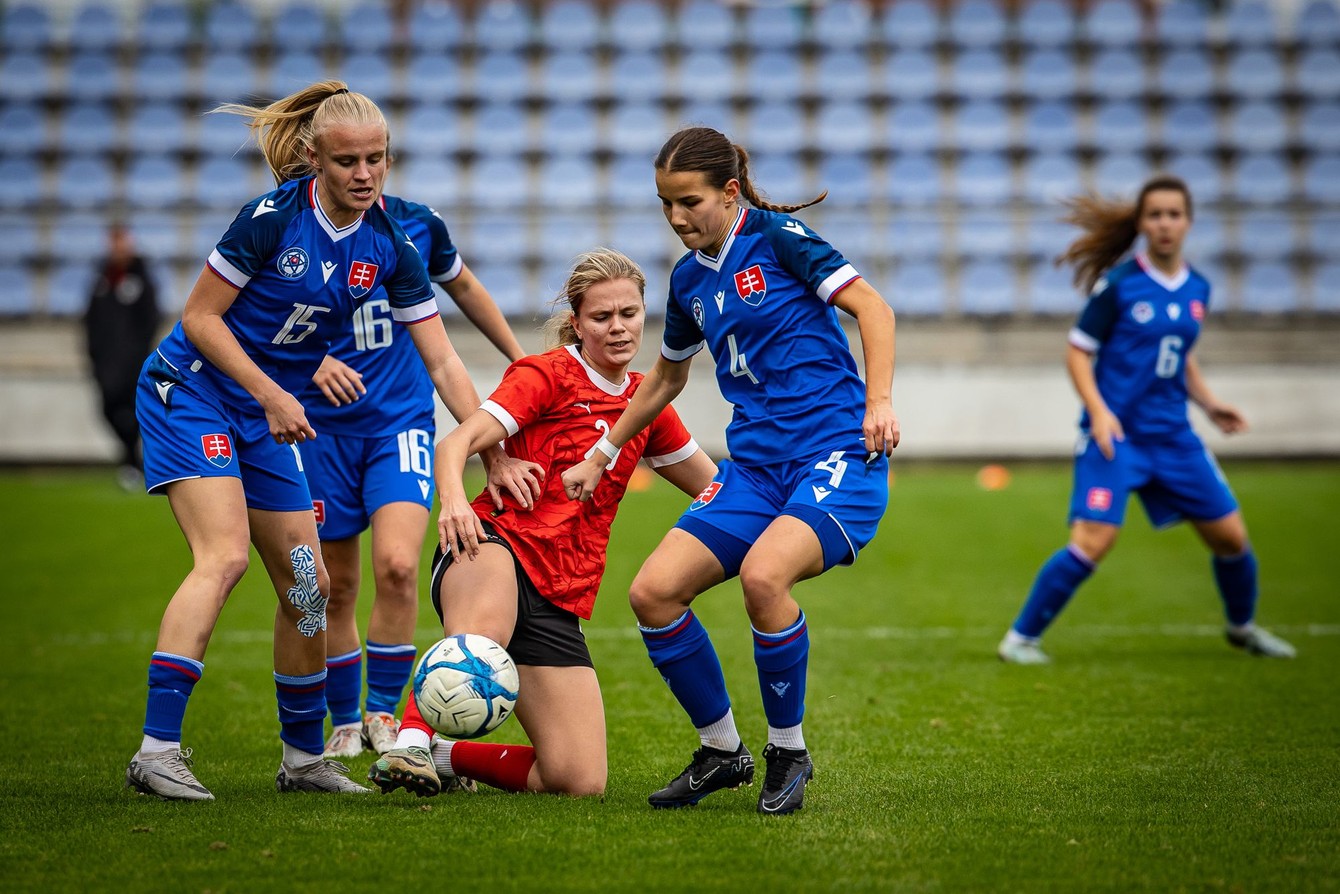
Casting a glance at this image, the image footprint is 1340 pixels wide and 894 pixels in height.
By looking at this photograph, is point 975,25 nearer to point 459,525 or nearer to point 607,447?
point 607,447

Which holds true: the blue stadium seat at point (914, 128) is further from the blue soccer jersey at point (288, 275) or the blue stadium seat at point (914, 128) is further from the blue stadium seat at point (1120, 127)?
the blue soccer jersey at point (288, 275)

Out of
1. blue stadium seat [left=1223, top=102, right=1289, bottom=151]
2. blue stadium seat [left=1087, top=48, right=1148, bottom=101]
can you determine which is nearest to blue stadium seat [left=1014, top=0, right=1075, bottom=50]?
blue stadium seat [left=1087, top=48, right=1148, bottom=101]

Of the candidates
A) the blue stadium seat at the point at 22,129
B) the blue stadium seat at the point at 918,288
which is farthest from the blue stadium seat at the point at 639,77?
the blue stadium seat at the point at 22,129

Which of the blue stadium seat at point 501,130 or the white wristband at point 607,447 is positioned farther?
the blue stadium seat at point 501,130

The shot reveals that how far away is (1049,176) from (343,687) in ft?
58.8

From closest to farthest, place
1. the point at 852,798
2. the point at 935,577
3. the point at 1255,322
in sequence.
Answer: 1. the point at 852,798
2. the point at 935,577
3. the point at 1255,322

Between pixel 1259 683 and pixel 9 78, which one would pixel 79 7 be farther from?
pixel 1259 683

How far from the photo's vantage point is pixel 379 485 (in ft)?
17.5

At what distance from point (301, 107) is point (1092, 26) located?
2037cm

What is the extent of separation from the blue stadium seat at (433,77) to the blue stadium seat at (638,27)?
2540 millimetres

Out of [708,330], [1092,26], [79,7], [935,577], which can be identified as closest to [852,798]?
[708,330]

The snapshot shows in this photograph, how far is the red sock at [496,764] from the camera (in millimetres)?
4414

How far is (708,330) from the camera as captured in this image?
4.34 m

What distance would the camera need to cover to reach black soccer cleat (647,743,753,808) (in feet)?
13.4
